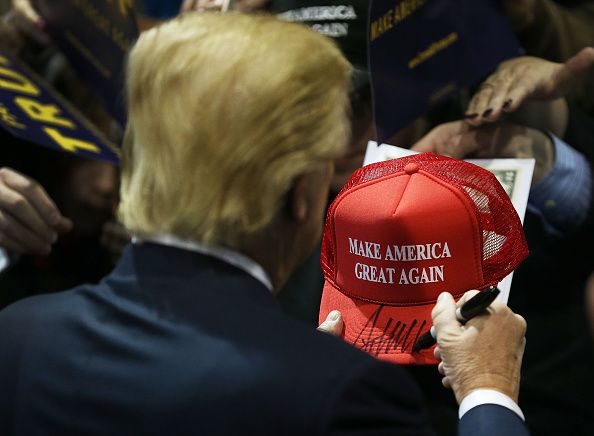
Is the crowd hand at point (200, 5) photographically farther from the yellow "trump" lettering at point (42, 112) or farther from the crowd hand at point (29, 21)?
the yellow "trump" lettering at point (42, 112)

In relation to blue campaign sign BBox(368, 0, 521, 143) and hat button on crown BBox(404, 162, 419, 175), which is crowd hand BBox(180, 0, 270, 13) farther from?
hat button on crown BBox(404, 162, 419, 175)

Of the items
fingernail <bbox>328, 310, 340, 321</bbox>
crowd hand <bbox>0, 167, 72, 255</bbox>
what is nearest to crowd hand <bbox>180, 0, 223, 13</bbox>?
crowd hand <bbox>0, 167, 72, 255</bbox>

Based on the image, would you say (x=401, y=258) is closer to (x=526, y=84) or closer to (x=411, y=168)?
(x=411, y=168)

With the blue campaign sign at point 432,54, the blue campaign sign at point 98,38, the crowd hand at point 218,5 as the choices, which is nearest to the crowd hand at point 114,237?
the blue campaign sign at point 98,38

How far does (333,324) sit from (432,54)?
0.52 meters

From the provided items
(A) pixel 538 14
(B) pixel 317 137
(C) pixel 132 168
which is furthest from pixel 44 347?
(A) pixel 538 14

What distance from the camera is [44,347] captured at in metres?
0.90

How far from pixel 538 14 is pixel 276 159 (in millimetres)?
843

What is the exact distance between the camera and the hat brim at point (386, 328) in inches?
48.0

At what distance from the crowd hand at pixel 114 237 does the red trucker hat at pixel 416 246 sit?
0.82m

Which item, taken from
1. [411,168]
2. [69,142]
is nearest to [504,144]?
[411,168]

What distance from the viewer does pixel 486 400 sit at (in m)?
1.03

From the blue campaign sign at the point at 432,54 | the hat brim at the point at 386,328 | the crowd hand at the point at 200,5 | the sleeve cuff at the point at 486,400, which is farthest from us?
the crowd hand at the point at 200,5

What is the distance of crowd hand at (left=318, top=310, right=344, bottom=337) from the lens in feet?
4.17
